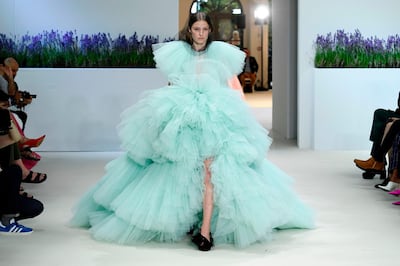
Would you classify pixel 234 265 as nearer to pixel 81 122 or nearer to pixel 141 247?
pixel 141 247

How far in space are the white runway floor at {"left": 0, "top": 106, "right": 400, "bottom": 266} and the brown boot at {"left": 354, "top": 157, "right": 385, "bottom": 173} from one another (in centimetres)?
12

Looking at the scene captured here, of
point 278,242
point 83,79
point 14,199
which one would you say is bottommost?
point 278,242

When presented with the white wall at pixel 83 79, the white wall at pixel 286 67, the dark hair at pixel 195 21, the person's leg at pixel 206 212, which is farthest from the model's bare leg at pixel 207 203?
the white wall at pixel 286 67

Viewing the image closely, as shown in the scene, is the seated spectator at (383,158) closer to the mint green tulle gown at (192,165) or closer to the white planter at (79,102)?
the mint green tulle gown at (192,165)

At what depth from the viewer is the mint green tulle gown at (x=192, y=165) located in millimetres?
4098

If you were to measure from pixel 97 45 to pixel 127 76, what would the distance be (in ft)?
1.51

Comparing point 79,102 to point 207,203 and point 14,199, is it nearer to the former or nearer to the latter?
point 14,199

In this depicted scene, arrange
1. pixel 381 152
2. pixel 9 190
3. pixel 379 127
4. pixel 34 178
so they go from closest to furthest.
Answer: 1. pixel 9 190
2. pixel 34 178
3. pixel 381 152
4. pixel 379 127

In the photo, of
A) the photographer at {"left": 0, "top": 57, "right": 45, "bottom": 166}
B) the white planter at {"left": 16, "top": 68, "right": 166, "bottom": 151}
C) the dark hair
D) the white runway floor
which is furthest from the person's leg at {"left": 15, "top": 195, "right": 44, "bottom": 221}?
the white planter at {"left": 16, "top": 68, "right": 166, "bottom": 151}

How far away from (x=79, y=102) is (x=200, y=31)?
3.99 m

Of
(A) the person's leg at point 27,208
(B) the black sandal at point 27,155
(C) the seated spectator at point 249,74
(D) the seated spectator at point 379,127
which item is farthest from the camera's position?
(C) the seated spectator at point 249,74

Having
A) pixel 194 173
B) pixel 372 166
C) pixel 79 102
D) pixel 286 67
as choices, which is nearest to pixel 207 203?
pixel 194 173

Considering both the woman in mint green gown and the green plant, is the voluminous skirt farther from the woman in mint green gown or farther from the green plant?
the green plant

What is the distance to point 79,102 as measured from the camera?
320 inches
